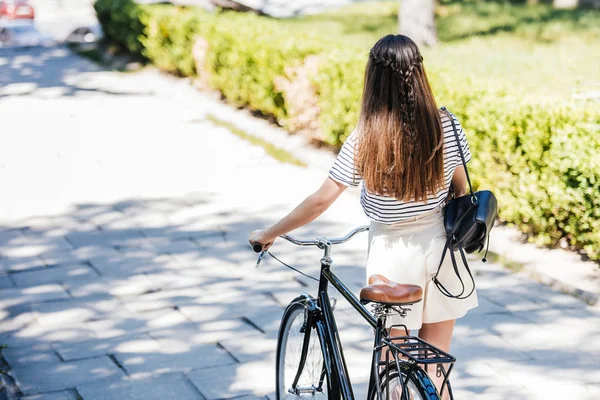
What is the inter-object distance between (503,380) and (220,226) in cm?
355

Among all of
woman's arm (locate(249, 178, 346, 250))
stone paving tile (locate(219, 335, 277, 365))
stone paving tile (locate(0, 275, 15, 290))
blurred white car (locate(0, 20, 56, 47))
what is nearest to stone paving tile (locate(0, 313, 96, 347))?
stone paving tile (locate(0, 275, 15, 290))

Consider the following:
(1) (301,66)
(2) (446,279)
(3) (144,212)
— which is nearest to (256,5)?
(1) (301,66)

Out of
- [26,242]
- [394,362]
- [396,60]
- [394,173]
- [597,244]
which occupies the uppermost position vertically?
[396,60]

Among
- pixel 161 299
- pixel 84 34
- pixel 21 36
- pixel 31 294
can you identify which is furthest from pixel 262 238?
pixel 84 34

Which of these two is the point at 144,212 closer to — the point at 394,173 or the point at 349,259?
the point at 349,259

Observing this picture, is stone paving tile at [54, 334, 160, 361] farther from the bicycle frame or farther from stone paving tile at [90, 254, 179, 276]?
the bicycle frame

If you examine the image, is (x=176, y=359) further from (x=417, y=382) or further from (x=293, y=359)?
(x=417, y=382)

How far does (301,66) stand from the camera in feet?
35.8

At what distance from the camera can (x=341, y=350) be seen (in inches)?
136

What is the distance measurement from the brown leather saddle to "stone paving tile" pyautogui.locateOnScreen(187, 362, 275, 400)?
1886mm

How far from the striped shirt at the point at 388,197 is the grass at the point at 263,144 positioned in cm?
673

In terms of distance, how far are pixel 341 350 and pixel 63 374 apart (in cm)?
219

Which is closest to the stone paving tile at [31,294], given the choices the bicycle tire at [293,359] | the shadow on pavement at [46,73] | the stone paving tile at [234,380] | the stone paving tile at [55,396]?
the stone paving tile at [55,396]

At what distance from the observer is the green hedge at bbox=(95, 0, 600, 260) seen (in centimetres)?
646
